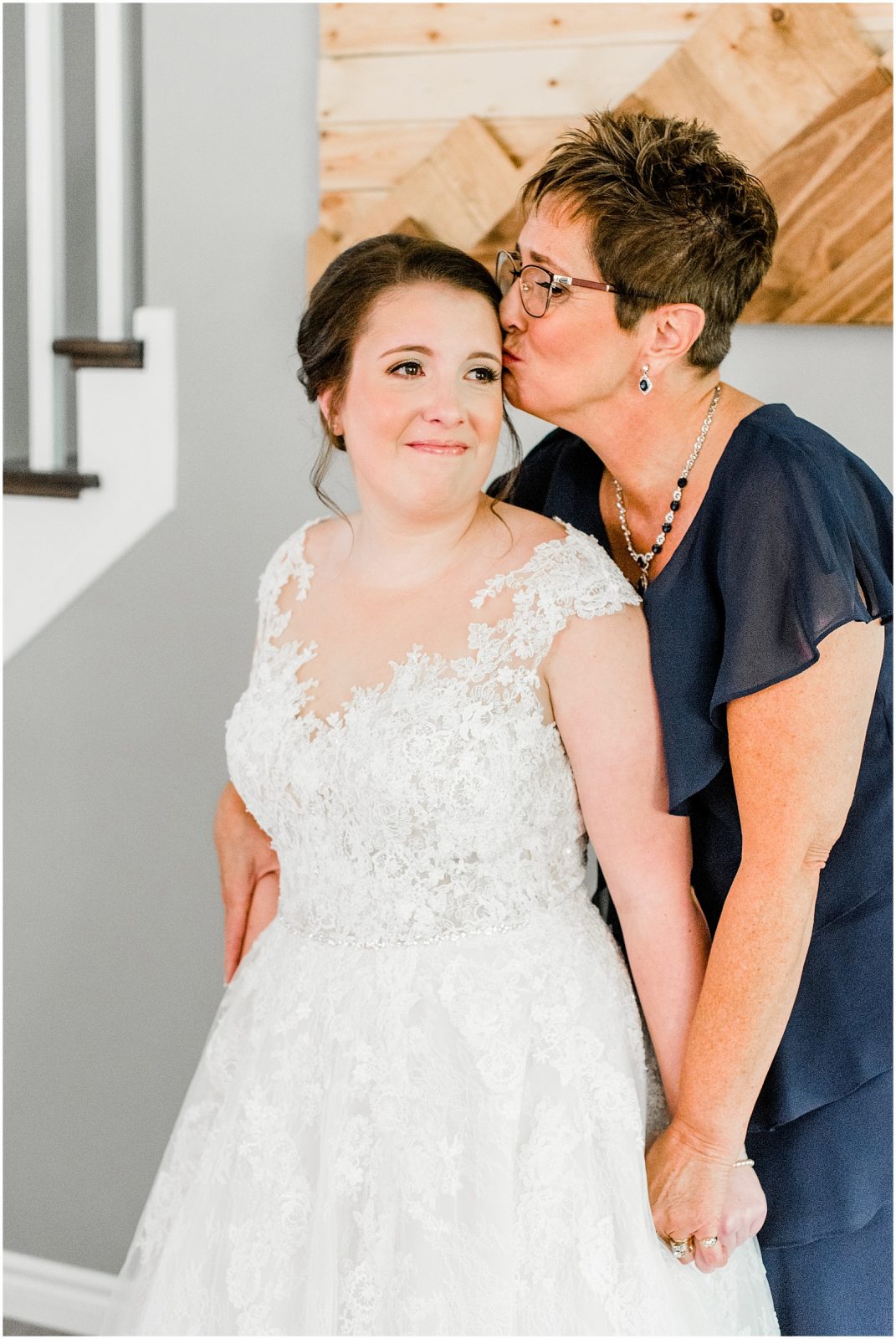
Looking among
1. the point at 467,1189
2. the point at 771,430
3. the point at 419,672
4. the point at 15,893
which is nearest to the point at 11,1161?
the point at 15,893

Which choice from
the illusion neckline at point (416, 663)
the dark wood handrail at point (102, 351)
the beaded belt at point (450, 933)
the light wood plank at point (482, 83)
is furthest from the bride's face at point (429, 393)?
the dark wood handrail at point (102, 351)

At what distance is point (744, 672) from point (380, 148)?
114cm

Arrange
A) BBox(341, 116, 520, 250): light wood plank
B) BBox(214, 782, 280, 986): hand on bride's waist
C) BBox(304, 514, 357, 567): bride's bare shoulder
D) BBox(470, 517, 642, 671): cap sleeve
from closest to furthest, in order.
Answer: BBox(470, 517, 642, 671): cap sleeve
BBox(304, 514, 357, 567): bride's bare shoulder
BBox(214, 782, 280, 986): hand on bride's waist
BBox(341, 116, 520, 250): light wood plank

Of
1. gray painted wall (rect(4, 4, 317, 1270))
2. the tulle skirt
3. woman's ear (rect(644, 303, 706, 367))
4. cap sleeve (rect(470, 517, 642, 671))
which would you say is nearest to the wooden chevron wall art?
gray painted wall (rect(4, 4, 317, 1270))

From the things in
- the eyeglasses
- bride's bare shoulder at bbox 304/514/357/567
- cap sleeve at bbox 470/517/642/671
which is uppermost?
the eyeglasses

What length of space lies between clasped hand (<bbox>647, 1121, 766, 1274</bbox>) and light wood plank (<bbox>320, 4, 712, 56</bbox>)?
1.51 metres

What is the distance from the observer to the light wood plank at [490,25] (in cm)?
185

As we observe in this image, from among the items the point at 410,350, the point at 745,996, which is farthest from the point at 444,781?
the point at 410,350

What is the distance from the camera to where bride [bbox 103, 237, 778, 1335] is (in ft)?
4.49

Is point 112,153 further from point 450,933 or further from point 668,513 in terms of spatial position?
point 450,933

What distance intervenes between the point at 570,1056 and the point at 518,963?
115 millimetres

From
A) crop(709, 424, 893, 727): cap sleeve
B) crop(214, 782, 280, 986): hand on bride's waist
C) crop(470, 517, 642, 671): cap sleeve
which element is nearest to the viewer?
crop(709, 424, 893, 727): cap sleeve

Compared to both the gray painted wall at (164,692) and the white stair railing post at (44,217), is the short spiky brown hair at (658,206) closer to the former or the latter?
the gray painted wall at (164,692)

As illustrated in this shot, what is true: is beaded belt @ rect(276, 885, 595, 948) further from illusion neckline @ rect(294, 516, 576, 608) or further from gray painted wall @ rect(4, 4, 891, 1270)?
gray painted wall @ rect(4, 4, 891, 1270)
